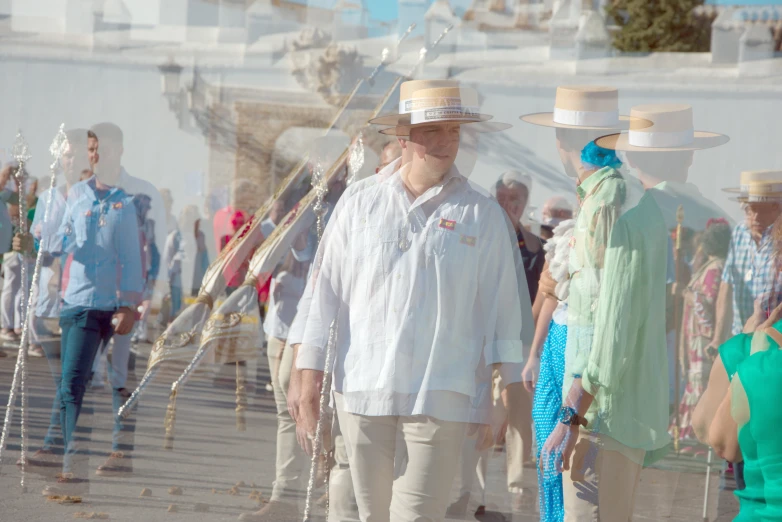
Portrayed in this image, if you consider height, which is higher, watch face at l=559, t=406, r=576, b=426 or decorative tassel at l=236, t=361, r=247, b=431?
watch face at l=559, t=406, r=576, b=426

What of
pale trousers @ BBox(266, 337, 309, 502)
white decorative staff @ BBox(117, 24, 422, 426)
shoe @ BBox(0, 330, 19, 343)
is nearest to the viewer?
pale trousers @ BBox(266, 337, 309, 502)

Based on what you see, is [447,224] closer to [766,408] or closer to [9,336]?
[766,408]

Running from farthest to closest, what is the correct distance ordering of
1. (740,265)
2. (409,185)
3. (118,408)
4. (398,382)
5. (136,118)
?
(136,118) → (118,408) → (740,265) → (409,185) → (398,382)

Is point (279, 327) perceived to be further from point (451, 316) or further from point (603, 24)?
point (603, 24)

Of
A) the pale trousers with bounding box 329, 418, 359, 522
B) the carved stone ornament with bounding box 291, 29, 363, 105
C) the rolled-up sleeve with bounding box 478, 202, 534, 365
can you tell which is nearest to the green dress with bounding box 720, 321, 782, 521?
the rolled-up sleeve with bounding box 478, 202, 534, 365

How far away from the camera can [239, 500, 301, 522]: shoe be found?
444 centimetres

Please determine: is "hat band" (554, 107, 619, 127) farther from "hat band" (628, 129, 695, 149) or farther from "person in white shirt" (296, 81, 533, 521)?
"person in white shirt" (296, 81, 533, 521)

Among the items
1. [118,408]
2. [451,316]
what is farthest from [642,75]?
[451,316]

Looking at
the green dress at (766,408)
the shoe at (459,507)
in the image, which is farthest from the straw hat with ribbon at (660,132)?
the shoe at (459,507)

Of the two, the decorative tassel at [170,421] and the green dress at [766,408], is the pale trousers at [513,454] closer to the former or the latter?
the decorative tassel at [170,421]

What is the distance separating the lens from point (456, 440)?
2.96 m

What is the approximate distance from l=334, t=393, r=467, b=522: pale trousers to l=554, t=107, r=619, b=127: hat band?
1.22 metres

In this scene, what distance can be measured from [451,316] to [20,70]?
520 centimetres

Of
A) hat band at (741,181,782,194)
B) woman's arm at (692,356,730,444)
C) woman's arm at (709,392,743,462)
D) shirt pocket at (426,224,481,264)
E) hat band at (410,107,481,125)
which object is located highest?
hat band at (410,107,481,125)
